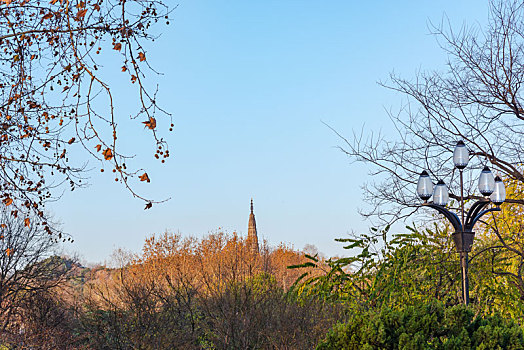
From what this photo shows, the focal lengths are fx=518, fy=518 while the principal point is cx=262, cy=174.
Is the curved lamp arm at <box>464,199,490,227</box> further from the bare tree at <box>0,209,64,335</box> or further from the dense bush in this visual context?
the bare tree at <box>0,209,64,335</box>

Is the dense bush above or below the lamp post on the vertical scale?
below

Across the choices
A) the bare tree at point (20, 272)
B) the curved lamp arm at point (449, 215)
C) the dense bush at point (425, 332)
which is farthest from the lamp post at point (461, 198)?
the bare tree at point (20, 272)

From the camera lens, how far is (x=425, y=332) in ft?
13.4

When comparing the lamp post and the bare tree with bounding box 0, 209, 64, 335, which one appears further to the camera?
Answer: the bare tree with bounding box 0, 209, 64, 335

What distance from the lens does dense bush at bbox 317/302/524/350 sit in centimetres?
395

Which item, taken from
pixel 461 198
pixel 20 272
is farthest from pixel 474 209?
pixel 20 272

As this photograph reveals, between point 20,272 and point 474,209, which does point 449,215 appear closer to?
point 474,209

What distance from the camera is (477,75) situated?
1016 centimetres

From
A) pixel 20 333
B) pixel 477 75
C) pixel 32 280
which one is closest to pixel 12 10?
pixel 477 75

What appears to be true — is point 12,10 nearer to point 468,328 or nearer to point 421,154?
point 468,328

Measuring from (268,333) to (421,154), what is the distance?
4633 millimetres

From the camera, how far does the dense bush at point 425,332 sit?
12.9ft

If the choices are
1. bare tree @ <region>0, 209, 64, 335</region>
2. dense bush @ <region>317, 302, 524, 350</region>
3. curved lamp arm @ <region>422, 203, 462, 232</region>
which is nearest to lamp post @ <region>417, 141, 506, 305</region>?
curved lamp arm @ <region>422, 203, 462, 232</region>

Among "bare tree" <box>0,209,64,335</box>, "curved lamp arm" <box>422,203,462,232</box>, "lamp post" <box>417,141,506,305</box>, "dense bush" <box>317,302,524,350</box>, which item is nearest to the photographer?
"dense bush" <box>317,302,524,350</box>
